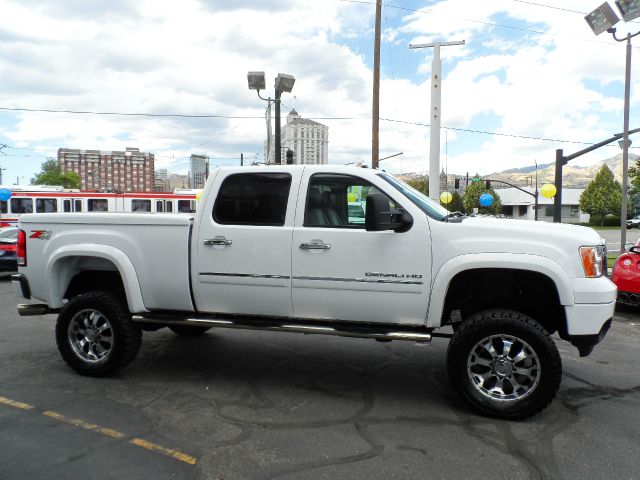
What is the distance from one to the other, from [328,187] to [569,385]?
298 cm

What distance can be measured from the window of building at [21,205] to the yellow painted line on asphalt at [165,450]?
29122mm

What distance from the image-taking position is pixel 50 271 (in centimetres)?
480

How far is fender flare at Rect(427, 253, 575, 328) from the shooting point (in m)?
3.71

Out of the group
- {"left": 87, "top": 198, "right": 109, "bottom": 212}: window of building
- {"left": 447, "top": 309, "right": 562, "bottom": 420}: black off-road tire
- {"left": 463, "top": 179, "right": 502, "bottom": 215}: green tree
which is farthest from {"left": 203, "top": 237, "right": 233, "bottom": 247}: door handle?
{"left": 463, "top": 179, "right": 502, "bottom": 215}: green tree

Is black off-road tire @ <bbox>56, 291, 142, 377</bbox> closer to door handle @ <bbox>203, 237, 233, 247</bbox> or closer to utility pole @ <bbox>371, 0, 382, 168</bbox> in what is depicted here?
door handle @ <bbox>203, 237, 233, 247</bbox>

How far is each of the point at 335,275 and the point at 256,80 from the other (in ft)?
40.9

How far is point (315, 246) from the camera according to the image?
13.5 feet

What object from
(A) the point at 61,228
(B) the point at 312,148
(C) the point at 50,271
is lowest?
(C) the point at 50,271

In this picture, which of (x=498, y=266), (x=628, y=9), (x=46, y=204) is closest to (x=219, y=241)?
(x=498, y=266)

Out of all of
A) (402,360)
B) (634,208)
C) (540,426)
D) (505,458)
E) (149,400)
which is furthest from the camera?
(634,208)

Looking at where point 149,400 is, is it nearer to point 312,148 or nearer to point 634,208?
point 312,148

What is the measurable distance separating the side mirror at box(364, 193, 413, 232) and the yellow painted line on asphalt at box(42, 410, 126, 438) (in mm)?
2431

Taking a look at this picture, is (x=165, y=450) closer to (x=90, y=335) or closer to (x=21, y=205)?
(x=90, y=335)

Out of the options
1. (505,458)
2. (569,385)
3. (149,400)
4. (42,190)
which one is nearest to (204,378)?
(149,400)
